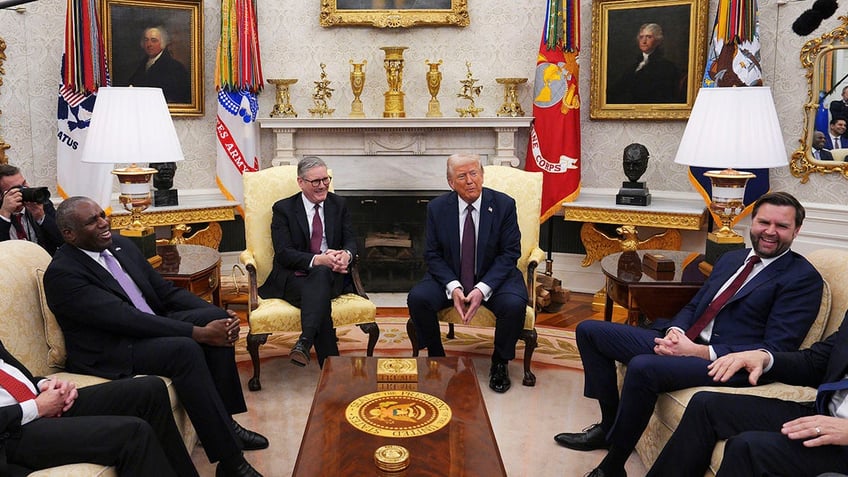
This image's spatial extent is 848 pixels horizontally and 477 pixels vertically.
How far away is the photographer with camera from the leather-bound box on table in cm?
336

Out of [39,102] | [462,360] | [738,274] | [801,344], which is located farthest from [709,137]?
[39,102]

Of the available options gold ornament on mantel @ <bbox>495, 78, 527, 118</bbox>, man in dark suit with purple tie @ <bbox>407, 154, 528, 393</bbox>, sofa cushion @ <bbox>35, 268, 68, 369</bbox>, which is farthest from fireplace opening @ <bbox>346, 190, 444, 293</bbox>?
sofa cushion @ <bbox>35, 268, 68, 369</bbox>

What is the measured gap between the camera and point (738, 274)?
3.17 metres

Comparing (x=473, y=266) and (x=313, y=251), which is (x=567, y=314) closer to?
(x=473, y=266)

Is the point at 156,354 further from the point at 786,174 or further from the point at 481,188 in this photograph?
the point at 786,174

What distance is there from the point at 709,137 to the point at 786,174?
239 centimetres

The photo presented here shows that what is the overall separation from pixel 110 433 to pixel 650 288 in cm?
263

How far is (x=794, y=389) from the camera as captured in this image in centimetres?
283

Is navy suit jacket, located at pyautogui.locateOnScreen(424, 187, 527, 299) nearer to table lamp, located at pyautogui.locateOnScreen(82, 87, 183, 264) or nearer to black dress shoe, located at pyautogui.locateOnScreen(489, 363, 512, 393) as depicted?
black dress shoe, located at pyautogui.locateOnScreen(489, 363, 512, 393)

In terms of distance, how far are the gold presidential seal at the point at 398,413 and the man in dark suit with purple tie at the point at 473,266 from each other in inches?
51.4

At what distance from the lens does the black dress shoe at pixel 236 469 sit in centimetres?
306

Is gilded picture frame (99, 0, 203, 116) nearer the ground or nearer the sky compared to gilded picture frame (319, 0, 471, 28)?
nearer the ground

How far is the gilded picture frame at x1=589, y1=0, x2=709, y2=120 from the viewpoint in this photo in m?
5.96

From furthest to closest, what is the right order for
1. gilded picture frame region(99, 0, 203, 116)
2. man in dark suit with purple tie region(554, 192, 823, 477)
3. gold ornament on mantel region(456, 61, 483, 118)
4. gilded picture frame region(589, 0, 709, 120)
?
1. gold ornament on mantel region(456, 61, 483, 118)
2. gilded picture frame region(99, 0, 203, 116)
3. gilded picture frame region(589, 0, 709, 120)
4. man in dark suit with purple tie region(554, 192, 823, 477)
